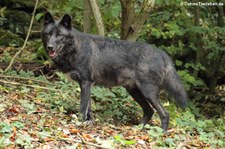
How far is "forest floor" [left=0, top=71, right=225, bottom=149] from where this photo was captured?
223 inches

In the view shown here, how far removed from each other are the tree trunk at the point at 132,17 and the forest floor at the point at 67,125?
142 centimetres

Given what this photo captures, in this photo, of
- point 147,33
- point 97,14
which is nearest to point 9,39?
point 147,33

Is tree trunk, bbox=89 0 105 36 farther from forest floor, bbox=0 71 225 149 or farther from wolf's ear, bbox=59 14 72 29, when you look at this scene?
wolf's ear, bbox=59 14 72 29

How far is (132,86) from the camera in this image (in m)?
7.97

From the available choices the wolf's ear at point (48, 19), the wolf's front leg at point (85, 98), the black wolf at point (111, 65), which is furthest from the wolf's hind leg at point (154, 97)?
the wolf's ear at point (48, 19)

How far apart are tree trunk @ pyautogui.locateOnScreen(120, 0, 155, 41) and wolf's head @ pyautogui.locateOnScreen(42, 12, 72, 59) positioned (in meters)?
1.98

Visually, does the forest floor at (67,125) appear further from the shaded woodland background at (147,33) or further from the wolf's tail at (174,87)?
the wolf's tail at (174,87)

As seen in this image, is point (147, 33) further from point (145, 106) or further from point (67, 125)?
point (67, 125)

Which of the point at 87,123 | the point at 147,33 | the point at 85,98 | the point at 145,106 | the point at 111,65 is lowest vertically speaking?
the point at 87,123

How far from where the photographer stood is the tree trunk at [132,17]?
8.91m

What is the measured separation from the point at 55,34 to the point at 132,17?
2322 mm

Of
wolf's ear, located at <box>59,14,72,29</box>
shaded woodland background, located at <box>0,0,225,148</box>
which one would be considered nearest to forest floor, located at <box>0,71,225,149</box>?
shaded woodland background, located at <box>0,0,225,148</box>

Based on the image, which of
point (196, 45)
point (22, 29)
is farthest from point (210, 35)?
point (22, 29)

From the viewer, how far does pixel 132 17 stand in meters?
9.09
